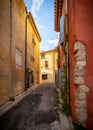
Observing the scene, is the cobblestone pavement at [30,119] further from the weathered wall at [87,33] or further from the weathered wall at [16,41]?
the weathered wall at [16,41]

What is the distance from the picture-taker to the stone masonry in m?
5.94

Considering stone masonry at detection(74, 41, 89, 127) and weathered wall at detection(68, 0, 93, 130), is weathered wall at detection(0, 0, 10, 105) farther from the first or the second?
stone masonry at detection(74, 41, 89, 127)

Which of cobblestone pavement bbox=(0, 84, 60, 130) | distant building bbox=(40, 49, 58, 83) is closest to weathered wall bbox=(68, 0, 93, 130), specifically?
cobblestone pavement bbox=(0, 84, 60, 130)

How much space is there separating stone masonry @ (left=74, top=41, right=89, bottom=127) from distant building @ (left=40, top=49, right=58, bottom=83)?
3057 centimetres

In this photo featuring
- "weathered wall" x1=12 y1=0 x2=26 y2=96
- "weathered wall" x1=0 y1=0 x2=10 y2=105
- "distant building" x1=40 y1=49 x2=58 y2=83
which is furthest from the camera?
"distant building" x1=40 y1=49 x2=58 y2=83

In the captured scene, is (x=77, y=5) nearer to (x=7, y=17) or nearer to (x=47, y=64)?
(x=7, y=17)

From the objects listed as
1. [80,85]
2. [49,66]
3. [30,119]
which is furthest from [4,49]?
[49,66]

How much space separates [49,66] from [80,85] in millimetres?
31767

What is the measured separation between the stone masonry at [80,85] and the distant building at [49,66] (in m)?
30.6

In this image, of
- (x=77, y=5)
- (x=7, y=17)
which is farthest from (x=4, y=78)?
(x=77, y=5)

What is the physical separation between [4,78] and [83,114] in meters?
4.96

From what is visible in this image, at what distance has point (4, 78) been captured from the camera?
9539 mm

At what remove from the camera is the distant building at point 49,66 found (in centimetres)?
3703

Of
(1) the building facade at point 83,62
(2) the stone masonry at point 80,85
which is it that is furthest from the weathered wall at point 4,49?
(2) the stone masonry at point 80,85
